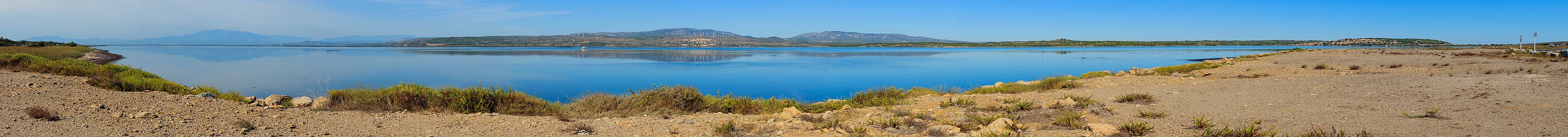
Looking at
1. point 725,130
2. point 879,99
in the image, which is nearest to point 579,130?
point 725,130

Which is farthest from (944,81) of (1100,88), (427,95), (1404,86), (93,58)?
(93,58)

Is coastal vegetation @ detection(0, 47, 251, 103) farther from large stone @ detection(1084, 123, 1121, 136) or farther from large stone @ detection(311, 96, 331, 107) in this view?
large stone @ detection(1084, 123, 1121, 136)

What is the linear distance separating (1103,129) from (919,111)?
1578mm

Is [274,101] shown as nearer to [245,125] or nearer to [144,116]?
[144,116]

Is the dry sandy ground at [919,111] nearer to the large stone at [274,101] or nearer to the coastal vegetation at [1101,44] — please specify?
the large stone at [274,101]

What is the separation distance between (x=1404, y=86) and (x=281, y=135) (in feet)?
31.4

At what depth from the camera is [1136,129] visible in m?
4.41

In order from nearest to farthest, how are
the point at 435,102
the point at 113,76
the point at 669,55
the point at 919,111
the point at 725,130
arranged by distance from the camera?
1. the point at 725,130
2. the point at 919,111
3. the point at 435,102
4. the point at 113,76
5. the point at 669,55

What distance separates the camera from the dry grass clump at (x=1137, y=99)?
6.39 meters

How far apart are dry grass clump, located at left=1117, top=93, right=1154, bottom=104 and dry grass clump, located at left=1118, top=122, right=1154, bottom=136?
192 cm

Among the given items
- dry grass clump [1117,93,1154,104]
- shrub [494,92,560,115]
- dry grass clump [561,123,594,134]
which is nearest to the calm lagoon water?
shrub [494,92,560,115]

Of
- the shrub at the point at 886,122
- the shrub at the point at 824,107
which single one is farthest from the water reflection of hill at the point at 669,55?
the shrub at the point at 886,122

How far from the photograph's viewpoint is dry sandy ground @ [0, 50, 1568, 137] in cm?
450

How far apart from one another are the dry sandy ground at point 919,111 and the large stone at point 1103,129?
0.05 m
